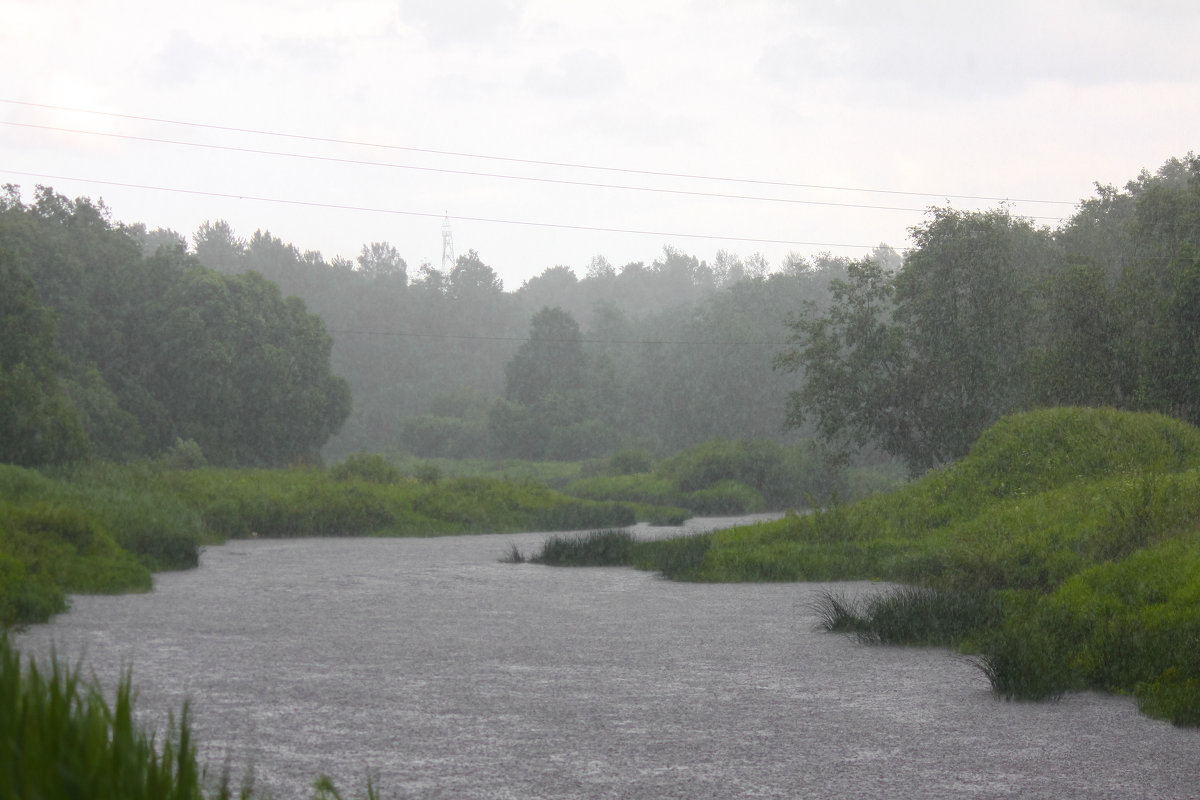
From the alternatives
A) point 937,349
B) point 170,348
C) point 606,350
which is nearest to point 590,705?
point 937,349

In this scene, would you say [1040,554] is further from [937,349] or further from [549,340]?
[549,340]

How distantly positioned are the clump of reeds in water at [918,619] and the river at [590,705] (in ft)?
0.92

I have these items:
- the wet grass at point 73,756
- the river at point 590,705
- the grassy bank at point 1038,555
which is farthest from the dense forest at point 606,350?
the wet grass at point 73,756

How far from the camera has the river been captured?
6.33 metres

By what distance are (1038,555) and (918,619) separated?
4.82m

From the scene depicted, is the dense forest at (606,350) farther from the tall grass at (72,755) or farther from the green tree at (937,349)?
the tall grass at (72,755)

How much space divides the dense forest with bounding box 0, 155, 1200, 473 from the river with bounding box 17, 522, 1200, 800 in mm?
19752

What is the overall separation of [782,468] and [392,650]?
115ft

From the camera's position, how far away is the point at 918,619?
11.5 m

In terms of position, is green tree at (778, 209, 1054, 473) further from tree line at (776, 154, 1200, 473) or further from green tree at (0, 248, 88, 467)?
green tree at (0, 248, 88, 467)

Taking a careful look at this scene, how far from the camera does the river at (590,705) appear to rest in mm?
6328

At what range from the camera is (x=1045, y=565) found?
14867 mm

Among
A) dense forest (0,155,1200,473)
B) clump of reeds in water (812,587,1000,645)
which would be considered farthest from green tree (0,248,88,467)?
clump of reeds in water (812,587,1000,645)

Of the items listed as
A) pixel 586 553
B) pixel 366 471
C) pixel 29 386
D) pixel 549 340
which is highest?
pixel 549 340
